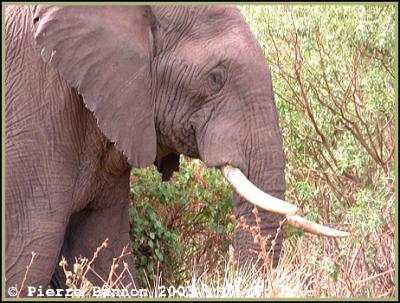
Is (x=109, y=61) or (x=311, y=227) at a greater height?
(x=109, y=61)

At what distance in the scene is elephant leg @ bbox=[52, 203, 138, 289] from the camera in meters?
8.80

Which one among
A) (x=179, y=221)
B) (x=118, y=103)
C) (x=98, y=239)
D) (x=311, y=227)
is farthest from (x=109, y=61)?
(x=179, y=221)

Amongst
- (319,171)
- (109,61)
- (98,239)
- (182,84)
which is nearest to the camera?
(109,61)

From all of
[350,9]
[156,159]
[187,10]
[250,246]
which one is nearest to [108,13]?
[187,10]

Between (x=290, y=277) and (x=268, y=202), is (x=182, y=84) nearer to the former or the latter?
(x=268, y=202)

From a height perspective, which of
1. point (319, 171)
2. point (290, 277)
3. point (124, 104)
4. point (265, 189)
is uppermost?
point (124, 104)

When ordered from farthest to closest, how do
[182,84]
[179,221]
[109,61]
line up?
[179,221] → [182,84] → [109,61]

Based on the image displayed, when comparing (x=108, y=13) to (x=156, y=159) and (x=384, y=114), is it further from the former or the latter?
(x=384, y=114)

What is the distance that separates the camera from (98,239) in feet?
29.0

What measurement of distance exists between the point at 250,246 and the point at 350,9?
2.37m

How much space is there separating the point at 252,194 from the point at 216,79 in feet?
2.41

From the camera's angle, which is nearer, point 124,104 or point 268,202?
point 268,202

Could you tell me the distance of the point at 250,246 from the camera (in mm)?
8094

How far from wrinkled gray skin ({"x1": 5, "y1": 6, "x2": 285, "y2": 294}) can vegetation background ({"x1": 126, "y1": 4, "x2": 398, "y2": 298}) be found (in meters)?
1.27
